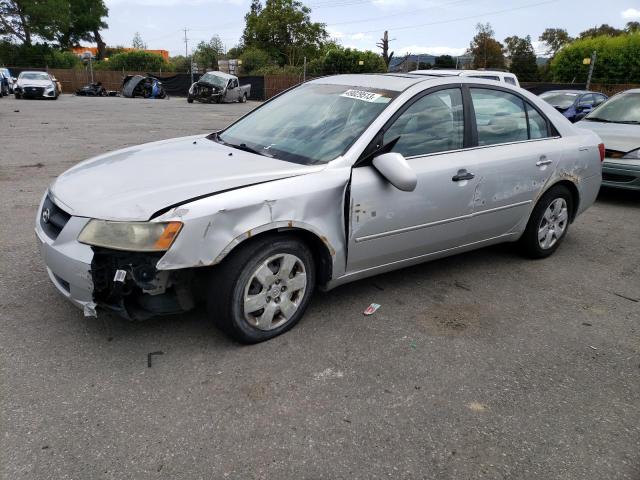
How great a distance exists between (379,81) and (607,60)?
127 feet

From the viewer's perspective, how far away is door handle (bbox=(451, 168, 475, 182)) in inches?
147

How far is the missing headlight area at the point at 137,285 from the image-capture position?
2.76 metres

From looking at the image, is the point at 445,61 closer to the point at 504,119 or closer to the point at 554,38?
the point at 554,38

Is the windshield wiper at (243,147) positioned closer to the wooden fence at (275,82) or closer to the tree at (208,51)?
the wooden fence at (275,82)

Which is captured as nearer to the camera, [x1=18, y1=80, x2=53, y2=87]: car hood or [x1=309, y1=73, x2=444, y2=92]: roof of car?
[x1=309, y1=73, x2=444, y2=92]: roof of car

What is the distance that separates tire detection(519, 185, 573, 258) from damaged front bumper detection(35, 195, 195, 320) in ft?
10.1

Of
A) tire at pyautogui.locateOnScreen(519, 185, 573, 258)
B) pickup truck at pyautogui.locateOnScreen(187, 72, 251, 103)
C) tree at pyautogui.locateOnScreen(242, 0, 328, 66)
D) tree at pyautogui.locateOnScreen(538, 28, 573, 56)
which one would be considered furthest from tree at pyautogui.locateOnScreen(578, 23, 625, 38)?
tire at pyautogui.locateOnScreen(519, 185, 573, 258)

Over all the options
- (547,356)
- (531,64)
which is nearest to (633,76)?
(531,64)

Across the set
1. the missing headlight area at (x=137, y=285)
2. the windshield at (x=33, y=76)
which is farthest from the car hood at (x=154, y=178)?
the windshield at (x=33, y=76)

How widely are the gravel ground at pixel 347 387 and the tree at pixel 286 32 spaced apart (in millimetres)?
65139

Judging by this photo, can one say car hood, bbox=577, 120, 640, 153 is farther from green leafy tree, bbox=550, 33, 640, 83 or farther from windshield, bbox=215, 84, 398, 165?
green leafy tree, bbox=550, 33, 640, 83

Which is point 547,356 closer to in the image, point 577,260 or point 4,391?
point 577,260

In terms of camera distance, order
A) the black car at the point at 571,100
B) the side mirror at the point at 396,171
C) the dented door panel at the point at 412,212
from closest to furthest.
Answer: the side mirror at the point at 396,171 < the dented door panel at the point at 412,212 < the black car at the point at 571,100

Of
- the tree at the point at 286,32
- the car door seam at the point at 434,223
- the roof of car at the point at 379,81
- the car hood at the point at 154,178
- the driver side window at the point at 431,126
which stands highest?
the tree at the point at 286,32
